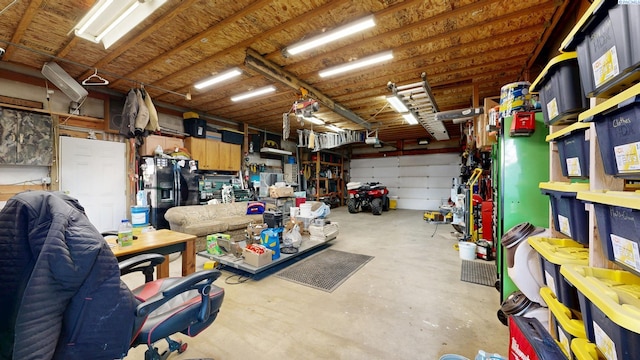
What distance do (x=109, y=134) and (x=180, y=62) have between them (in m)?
2.68

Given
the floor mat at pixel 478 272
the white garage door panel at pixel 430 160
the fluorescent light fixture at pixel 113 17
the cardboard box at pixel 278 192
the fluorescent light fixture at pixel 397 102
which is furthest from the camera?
the white garage door panel at pixel 430 160

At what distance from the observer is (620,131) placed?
82 centimetres

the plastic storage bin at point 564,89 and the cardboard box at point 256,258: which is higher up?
the plastic storage bin at point 564,89

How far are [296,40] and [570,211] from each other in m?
→ 3.25

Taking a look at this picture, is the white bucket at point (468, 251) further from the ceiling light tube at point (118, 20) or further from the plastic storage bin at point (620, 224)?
the ceiling light tube at point (118, 20)

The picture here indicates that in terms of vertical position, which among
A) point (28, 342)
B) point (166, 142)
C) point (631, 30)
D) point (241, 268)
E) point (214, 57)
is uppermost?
point (214, 57)

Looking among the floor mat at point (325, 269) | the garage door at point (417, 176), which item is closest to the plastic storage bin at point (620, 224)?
the floor mat at point (325, 269)

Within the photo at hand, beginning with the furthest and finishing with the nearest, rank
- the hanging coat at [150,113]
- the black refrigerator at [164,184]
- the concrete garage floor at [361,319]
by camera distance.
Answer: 1. the black refrigerator at [164,184]
2. the hanging coat at [150,113]
3. the concrete garage floor at [361,319]

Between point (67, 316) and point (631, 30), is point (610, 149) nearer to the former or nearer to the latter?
point (631, 30)

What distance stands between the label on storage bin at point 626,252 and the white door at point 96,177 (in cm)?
658

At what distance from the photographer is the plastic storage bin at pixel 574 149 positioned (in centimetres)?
114

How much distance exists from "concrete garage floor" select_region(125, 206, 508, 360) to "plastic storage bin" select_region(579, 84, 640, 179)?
166cm

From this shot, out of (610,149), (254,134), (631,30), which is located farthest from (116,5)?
(254,134)

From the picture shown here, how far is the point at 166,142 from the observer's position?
5586mm
